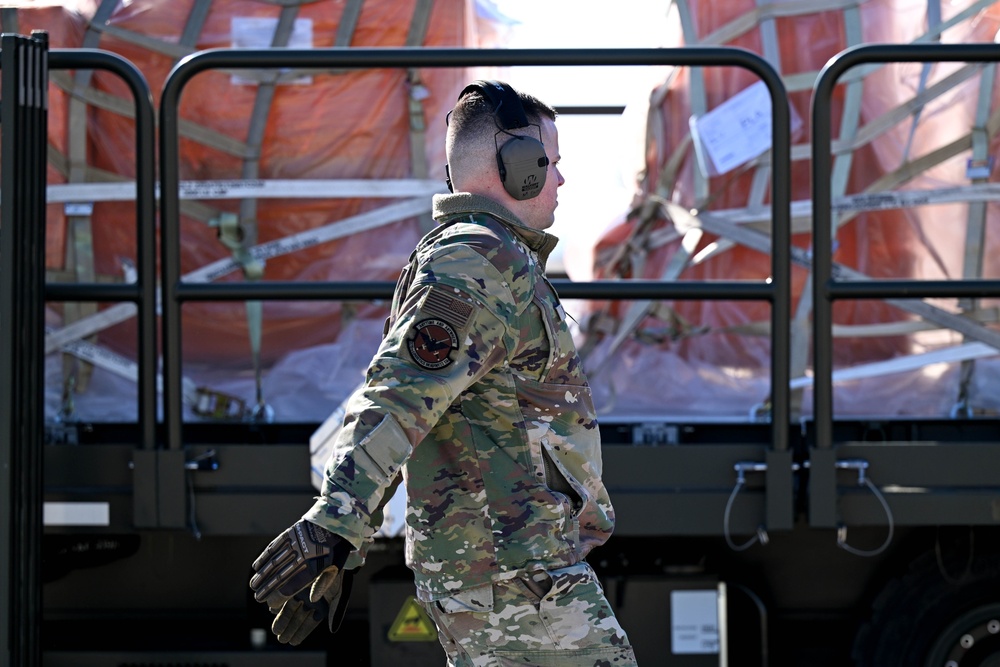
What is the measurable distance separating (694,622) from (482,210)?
1690mm

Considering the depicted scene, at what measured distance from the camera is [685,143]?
3471 millimetres

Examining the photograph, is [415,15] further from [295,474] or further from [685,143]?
[295,474]

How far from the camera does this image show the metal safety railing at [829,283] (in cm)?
289

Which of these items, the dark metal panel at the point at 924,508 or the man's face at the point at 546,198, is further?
the dark metal panel at the point at 924,508

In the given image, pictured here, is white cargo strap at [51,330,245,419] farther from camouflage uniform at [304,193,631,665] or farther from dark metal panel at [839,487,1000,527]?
dark metal panel at [839,487,1000,527]

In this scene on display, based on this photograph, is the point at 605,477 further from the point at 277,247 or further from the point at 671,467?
the point at 277,247

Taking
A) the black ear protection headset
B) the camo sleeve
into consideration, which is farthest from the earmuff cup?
the camo sleeve

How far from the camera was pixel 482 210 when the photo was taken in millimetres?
2045

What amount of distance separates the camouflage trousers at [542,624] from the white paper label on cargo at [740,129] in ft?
5.57

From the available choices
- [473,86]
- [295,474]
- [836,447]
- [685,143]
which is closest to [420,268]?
[473,86]

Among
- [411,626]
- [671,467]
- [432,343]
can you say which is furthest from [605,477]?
[432,343]

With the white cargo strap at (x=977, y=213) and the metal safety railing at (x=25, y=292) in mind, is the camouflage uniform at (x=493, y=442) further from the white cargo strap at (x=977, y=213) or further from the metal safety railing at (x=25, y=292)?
the white cargo strap at (x=977, y=213)

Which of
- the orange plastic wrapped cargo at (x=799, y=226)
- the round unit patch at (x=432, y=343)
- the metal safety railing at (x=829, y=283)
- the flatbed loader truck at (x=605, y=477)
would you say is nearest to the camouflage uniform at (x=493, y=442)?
the round unit patch at (x=432, y=343)

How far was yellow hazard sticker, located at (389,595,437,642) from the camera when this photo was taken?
10.6 ft
